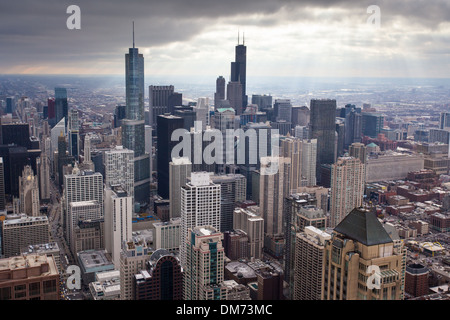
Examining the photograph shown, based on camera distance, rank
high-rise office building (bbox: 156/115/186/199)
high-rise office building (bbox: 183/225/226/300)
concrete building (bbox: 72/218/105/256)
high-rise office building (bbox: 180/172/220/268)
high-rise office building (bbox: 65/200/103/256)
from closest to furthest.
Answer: high-rise office building (bbox: 183/225/226/300) < high-rise office building (bbox: 180/172/220/268) < concrete building (bbox: 72/218/105/256) < high-rise office building (bbox: 65/200/103/256) < high-rise office building (bbox: 156/115/186/199)

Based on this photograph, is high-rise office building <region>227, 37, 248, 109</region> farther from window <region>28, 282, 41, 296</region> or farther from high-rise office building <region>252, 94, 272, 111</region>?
window <region>28, 282, 41, 296</region>

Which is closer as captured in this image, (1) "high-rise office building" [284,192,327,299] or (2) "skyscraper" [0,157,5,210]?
(1) "high-rise office building" [284,192,327,299]

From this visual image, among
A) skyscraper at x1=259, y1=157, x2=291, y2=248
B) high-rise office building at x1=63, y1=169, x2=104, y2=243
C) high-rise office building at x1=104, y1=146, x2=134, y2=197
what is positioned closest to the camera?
skyscraper at x1=259, y1=157, x2=291, y2=248

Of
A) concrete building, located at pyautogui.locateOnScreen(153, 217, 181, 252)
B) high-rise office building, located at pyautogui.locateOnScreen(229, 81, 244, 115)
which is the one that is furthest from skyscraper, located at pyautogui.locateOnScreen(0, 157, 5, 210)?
high-rise office building, located at pyautogui.locateOnScreen(229, 81, 244, 115)

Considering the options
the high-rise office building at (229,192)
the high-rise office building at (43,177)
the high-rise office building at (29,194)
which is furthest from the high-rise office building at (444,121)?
the high-rise office building at (43,177)

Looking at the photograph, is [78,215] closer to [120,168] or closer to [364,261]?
[120,168]

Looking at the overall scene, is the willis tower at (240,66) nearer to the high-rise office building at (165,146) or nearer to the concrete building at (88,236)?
the high-rise office building at (165,146)
